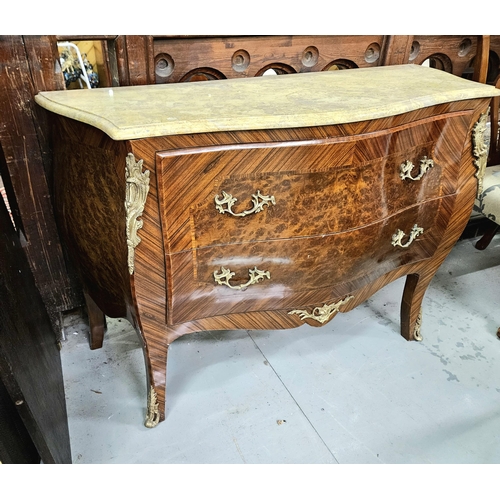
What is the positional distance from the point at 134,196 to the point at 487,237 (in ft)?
6.36

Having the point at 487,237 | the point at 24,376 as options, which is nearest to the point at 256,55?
the point at 24,376

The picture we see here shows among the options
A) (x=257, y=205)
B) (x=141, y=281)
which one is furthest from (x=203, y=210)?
(x=141, y=281)

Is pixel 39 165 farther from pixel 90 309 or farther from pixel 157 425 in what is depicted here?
pixel 157 425

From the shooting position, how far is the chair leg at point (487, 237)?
225 centimetres

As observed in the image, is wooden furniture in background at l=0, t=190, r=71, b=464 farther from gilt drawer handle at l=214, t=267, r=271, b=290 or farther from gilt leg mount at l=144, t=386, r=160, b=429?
gilt drawer handle at l=214, t=267, r=271, b=290

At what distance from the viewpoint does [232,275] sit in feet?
3.73

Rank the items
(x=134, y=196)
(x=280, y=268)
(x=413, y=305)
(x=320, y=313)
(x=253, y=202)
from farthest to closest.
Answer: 1. (x=413, y=305)
2. (x=320, y=313)
3. (x=280, y=268)
4. (x=253, y=202)
5. (x=134, y=196)

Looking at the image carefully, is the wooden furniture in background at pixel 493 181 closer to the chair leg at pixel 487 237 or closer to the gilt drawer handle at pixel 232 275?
the chair leg at pixel 487 237

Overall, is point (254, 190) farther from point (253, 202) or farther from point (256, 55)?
point (256, 55)

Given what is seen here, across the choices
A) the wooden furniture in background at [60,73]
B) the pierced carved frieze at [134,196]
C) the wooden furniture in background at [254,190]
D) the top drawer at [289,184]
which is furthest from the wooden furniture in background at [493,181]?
the pierced carved frieze at [134,196]

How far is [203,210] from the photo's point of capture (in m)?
1.02

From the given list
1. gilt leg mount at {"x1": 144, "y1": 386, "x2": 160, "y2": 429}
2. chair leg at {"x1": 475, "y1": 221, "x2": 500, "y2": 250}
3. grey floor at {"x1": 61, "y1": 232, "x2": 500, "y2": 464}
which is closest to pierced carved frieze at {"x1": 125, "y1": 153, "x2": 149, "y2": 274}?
gilt leg mount at {"x1": 144, "y1": 386, "x2": 160, "y2": 429}

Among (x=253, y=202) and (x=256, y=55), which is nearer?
(x=253, y=202)

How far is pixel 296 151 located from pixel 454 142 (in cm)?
54
